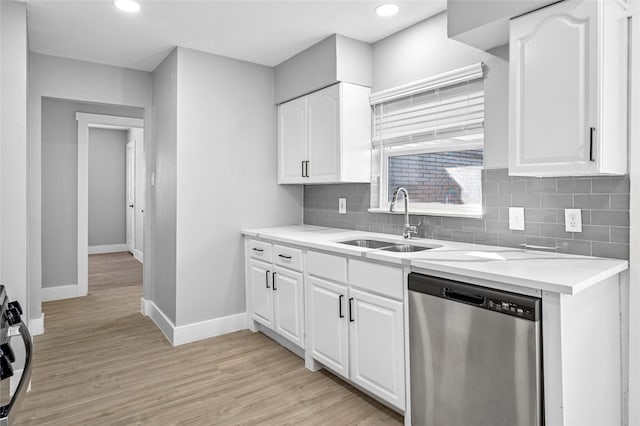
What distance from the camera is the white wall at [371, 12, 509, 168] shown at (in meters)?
2.35

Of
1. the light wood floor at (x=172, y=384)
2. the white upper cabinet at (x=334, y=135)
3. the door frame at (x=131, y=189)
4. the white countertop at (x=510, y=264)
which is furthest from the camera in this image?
the door frame at (x=131, y=189)

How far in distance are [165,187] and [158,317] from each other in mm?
1241

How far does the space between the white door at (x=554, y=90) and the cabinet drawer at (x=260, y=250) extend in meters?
1.97

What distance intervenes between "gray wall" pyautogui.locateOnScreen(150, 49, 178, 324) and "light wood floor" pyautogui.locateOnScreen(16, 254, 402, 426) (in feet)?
1.36

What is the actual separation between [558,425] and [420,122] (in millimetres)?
2023

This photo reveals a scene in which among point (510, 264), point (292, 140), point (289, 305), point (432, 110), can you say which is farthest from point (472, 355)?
point (292, 140)

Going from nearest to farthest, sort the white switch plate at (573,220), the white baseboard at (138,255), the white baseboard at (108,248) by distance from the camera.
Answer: the white switch plate at (573,220), the white baseboard at (138,255), the white baseboard at (108,248)

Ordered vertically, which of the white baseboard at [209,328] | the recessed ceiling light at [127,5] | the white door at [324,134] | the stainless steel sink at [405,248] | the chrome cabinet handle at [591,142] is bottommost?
the white baseboard at [209,328]

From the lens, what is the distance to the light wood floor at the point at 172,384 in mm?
2275

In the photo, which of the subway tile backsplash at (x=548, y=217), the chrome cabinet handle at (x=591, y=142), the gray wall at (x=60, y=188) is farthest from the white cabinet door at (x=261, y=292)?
the gray wall at (x=60, y=188)

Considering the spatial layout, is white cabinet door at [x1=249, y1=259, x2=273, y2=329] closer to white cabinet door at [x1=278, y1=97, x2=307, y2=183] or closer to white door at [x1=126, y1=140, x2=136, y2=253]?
white cabinet door at [x1=278, y1=97, x2=307, y2=183]

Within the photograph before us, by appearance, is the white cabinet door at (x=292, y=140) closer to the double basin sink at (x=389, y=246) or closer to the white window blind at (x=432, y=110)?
the white window blind at (x=432, y=110)

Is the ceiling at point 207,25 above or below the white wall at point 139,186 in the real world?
above

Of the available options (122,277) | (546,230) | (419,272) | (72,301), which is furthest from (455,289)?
(122,277)
